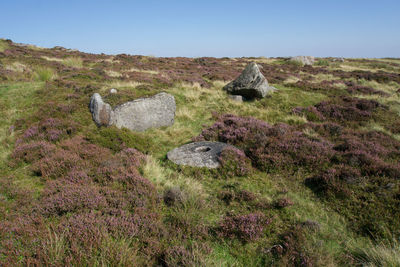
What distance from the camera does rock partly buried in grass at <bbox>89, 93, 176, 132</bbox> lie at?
32.1ft

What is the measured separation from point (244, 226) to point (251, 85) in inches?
474

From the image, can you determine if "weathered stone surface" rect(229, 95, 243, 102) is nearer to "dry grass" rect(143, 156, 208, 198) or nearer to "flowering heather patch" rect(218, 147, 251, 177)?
"flowering heather patch" rect(218, 147, 251, 177)

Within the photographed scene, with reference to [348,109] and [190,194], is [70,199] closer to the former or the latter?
[190,194]

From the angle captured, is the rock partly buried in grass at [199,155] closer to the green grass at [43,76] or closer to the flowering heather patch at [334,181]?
the flowering heather patch at [334,181]

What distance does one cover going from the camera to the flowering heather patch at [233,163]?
697 centimetres

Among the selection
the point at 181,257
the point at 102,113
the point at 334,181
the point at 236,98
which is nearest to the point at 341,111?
the point at 236,98

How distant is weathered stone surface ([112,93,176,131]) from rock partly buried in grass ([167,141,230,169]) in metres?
3.21

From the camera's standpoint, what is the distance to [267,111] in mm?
13148

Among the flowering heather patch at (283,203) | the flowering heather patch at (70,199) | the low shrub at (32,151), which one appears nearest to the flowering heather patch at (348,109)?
the flowering heather patch at (283,203)

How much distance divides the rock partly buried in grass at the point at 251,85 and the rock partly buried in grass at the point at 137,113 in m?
6.09

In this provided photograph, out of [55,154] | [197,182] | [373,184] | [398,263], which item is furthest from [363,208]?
[55,154]

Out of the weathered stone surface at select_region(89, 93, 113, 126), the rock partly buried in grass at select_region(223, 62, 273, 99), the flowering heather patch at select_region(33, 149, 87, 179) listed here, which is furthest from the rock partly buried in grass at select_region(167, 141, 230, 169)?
the rock partly buried in grass at select_region(223, 62, 273, 99)

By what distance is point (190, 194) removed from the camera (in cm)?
546

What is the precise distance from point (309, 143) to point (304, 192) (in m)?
2.49
